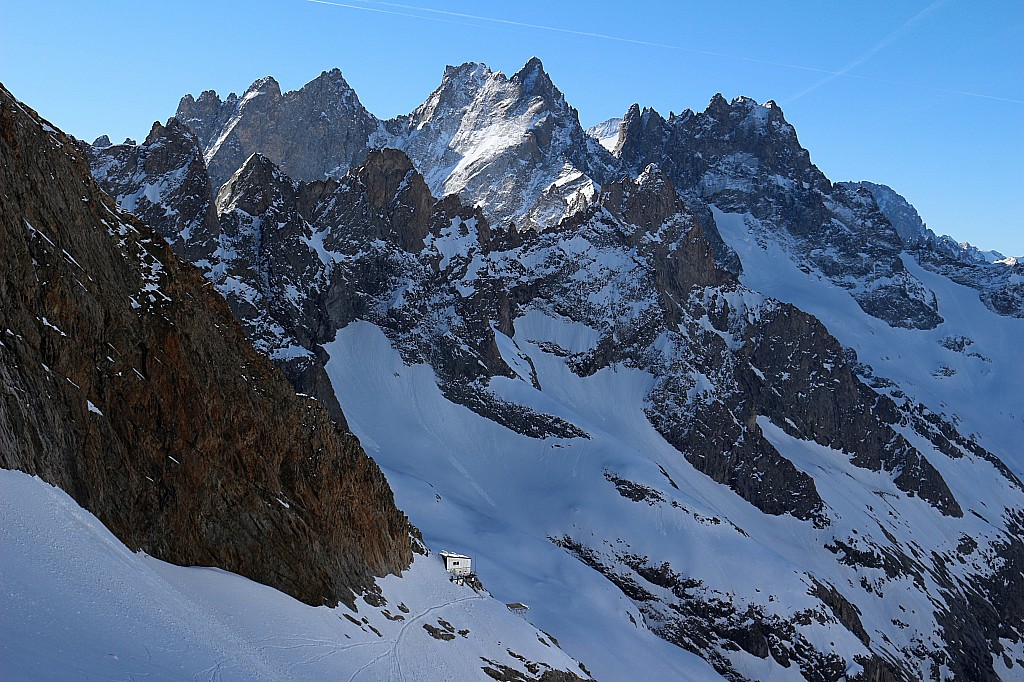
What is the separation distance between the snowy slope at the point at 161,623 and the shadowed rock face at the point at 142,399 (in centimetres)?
198

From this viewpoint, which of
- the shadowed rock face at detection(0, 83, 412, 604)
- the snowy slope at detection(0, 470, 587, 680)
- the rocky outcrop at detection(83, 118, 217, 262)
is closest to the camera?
the snowy slope at detection(0, 470, 587, 680)

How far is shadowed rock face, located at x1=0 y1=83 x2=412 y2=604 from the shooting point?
45188mm

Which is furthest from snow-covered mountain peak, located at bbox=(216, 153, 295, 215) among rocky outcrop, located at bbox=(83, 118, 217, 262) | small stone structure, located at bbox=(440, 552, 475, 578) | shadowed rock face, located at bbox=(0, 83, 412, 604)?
shadowed rock face, located at bbox=(0, 83, 412, 604)

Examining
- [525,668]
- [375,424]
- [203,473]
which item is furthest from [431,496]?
[203,473]

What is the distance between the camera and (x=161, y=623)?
38.9 metres

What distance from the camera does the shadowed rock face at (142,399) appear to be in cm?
4519

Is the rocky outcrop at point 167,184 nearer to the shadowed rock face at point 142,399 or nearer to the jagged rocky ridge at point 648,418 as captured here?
the jagged rocky ridge at point 648,418

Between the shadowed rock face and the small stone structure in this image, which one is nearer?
the shadowed rock face

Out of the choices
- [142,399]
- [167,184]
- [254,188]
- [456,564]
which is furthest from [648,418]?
[142,399]

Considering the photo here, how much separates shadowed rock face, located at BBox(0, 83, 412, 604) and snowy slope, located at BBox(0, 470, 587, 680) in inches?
78.1

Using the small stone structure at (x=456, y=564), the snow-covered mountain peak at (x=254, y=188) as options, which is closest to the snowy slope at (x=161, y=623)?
the small stone structure at (x=456, y=564)

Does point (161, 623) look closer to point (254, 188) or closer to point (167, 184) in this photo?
point (167, 184)

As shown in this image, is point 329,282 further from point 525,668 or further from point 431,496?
point 525,668

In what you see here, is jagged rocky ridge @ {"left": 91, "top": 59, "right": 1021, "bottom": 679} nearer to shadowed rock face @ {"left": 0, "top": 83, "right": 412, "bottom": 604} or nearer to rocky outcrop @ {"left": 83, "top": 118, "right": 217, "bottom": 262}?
rocky outcrop @ {"left": 83, "top": 118, "right": 217, "bottom": 262}
